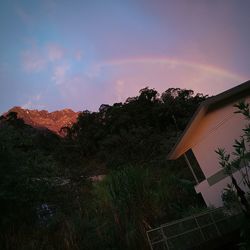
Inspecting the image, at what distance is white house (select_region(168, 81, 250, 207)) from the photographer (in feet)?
42.5

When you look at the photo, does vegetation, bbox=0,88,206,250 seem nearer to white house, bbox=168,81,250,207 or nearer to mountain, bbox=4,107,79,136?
white house, bbox=168,81,250,207

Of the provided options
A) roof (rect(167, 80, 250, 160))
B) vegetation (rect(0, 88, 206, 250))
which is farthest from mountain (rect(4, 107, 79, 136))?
roof (rect(167, 80, 250, 160))

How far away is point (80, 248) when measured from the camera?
25.5 ft

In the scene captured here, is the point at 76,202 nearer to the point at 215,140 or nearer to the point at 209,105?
the point at 215,140

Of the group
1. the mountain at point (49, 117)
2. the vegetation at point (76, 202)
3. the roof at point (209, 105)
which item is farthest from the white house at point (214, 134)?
the mountain at point (49, 117)

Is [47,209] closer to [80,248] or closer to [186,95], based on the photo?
[80,248]

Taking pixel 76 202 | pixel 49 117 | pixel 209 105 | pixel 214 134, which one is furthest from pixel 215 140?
pixel 49 117

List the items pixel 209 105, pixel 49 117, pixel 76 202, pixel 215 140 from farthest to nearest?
pixel 49 117
pixel 215 140
pixel 209 105
pixel 76 202

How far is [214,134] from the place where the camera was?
565 inches

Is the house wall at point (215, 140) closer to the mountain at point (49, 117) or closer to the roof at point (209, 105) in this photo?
the roof at point (209, 105)

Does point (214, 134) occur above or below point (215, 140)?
A: above

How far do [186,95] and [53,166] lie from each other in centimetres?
2489

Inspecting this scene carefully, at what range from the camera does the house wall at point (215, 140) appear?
43.4 feet

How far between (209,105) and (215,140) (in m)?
1.67
